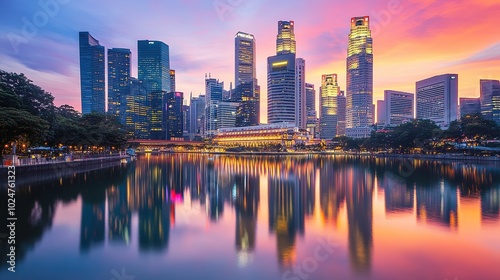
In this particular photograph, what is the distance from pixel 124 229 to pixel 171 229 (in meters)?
2.05

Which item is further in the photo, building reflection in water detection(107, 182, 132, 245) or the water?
building reflection in water detection(107, 182, 132, 245)

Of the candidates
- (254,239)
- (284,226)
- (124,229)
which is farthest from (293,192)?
(124,229)

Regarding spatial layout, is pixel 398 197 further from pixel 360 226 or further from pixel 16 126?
pixel 16 126

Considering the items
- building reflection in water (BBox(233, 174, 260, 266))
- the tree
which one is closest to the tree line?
the tree

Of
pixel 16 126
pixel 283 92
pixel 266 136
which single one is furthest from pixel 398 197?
pixel 283 92

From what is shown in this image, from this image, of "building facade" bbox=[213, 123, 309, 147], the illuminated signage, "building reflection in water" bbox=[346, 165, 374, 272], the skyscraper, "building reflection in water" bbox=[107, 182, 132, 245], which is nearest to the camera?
"building reflection in water" bbox=[346, 165, 374, 272]

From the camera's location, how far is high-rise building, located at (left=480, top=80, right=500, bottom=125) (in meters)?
172

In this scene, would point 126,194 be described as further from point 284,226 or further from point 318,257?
point 318,257

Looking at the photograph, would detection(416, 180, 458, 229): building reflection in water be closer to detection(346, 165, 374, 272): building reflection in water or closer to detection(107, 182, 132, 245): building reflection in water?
detection(346, 165, 374, 272): building reflection in water

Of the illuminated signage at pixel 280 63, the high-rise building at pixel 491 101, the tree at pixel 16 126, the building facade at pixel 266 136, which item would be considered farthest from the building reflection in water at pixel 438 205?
the high-rise building at pixel 491 101

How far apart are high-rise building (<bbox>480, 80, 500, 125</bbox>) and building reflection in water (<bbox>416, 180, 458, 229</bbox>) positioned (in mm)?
174351

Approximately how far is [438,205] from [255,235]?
511 inches

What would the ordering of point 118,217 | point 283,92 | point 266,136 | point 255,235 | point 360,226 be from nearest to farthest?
point 255,235, point 360,226, point 118,217, point 266,136, point 283,92

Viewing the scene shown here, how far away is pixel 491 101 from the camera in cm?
17812
